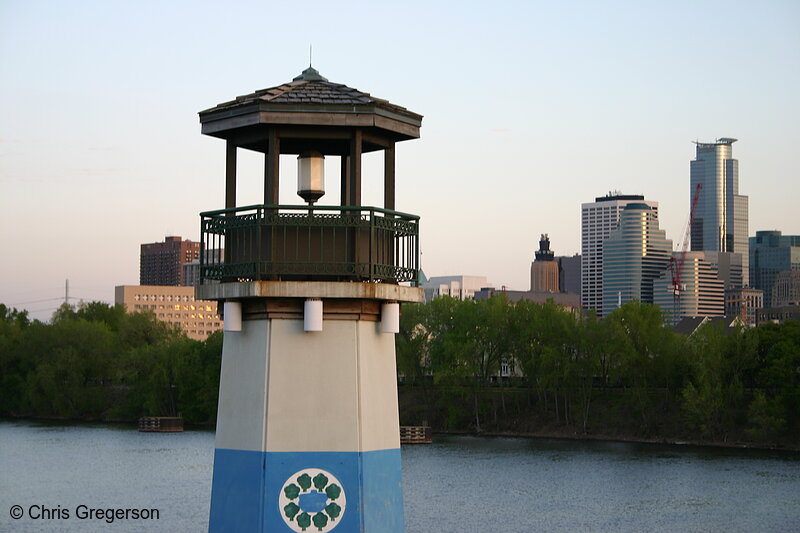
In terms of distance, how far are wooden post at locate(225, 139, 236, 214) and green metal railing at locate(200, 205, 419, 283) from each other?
0.45 metres

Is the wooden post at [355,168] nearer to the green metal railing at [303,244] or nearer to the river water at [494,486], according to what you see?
the green metal railing at [303,244]

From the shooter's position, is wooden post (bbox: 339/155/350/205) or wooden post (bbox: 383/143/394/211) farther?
wooden post (bbox: 339/155/350/205)

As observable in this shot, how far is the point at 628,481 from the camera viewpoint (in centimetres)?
8450

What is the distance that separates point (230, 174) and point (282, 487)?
401 centimetres

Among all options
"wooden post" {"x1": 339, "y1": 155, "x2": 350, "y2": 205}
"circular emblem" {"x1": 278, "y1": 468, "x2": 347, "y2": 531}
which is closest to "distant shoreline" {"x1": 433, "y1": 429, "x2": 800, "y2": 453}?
"wooden post" {"x1": 339, "y1": 155, "x2": 350, "y2": 205}

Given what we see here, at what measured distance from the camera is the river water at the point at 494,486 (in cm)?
6662

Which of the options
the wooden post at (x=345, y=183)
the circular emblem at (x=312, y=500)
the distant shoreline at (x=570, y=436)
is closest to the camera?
the circular emblem at (x=312, y=500)

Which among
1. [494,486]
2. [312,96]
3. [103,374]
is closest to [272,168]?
[312,96]

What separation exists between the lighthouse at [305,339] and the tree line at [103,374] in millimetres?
116826

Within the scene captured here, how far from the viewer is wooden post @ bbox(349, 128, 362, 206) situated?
14.6 metres

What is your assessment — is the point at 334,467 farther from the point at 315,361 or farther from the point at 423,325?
the point at 423,325

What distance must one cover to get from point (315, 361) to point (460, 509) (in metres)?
58.4

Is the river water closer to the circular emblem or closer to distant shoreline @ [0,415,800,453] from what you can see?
distant shoreline @ [0,415,800,453]

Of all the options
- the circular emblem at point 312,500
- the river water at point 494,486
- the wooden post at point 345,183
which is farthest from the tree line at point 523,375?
the circular emblem at point 312,500
